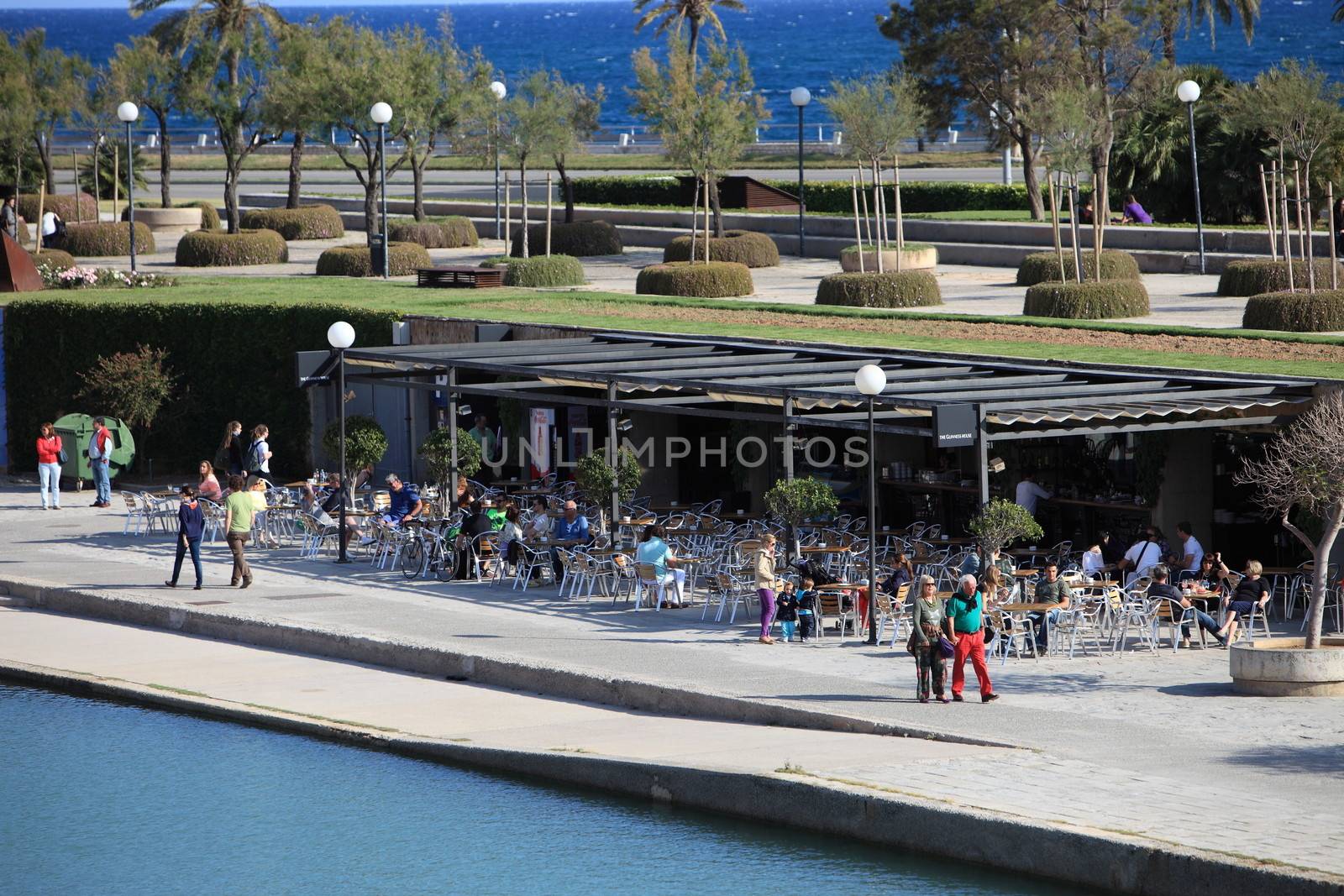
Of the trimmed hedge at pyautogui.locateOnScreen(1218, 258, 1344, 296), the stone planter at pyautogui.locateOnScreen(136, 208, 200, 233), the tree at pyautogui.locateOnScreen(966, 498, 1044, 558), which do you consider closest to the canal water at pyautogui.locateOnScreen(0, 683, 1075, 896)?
the tree at pyautogui.locateOnScreen(966, 498, 1044, 558)

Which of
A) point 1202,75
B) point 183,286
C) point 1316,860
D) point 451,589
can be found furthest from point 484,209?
point 1316,860

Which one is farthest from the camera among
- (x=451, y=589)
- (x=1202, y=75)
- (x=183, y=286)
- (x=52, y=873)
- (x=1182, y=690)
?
(x=1202, y=75)

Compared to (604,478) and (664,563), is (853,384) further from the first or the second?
(604,478)

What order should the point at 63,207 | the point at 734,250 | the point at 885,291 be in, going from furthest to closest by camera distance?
the point at 63,207
the point at 734,250
the point at 885,291

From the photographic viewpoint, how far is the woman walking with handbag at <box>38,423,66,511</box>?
98.1 feet

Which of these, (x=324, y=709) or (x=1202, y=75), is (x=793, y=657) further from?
(x=1202, y=75)

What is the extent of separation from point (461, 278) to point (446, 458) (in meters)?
11.4

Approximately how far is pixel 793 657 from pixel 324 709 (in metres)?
4.38

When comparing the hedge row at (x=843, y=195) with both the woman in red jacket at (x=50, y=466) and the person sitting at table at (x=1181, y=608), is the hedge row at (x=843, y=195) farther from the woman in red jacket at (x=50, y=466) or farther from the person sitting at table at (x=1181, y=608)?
the person sitting at table at (x=1181, y=608)

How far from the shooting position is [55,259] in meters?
41.8

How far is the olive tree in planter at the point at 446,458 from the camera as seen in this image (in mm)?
26047

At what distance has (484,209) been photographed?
51344 millimetres

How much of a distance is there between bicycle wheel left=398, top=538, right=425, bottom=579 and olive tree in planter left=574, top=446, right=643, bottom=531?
2164mm

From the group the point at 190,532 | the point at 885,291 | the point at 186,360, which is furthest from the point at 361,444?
the point at 885,291
